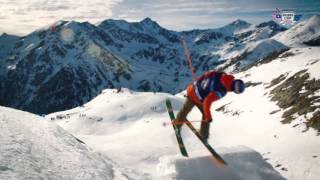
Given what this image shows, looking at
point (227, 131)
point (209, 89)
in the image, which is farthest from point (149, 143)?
point (209, 89)

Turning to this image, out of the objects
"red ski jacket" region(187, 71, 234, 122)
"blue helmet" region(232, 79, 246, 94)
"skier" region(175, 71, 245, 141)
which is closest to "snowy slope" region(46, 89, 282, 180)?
"skier" region(175, 71, 245, 141)

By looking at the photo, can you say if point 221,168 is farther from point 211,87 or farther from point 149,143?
point 149,143

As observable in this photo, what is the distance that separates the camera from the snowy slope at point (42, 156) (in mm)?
8336

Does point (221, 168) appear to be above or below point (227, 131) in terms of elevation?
above

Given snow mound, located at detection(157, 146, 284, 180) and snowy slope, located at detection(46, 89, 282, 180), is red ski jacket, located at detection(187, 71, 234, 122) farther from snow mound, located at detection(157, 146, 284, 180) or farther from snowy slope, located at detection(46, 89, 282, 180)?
snowy slope, located at detection(46, 89, 282, 180)

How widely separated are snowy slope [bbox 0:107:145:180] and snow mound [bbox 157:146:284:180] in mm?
2535

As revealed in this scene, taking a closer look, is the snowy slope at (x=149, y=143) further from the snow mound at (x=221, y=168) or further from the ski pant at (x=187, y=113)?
the ski pant at (x=187, y=113)

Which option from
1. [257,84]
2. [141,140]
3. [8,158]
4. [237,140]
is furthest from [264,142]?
[257,84]

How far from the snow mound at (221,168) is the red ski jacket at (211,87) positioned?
2206mm

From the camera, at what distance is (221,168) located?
47.7 feet

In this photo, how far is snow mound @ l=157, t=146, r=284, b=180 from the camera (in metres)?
14.0

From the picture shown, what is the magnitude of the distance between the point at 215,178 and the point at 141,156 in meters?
12.1

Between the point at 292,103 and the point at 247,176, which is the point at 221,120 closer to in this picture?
the point at 292,103

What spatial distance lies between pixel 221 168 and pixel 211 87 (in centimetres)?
365
